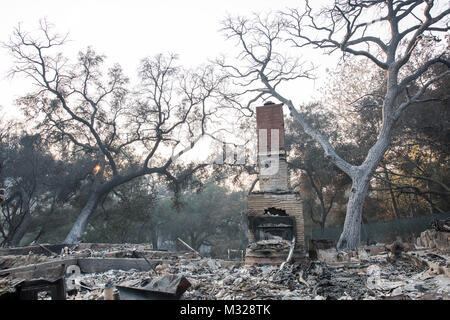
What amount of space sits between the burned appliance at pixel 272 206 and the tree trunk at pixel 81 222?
1157cm

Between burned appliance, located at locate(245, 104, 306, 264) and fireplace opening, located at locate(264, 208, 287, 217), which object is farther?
fireplace opening, located at locate(264, 208, 287, 217)

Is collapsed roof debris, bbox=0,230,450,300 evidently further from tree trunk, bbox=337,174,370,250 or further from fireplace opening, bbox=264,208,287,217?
tree trunk, bbox=337,174,370,250

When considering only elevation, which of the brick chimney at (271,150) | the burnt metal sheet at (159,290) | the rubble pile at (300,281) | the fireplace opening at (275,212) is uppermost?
the brick chimney at (271,150)

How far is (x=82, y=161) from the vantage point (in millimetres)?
21188

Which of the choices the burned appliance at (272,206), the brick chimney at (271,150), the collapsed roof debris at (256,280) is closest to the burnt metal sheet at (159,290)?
the collapsed roof debris at (256,280)

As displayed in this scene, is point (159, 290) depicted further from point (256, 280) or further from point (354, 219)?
point (354, 219)

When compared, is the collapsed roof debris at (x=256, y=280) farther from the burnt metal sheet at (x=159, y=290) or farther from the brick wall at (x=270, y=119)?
the brick wall at (x=270, y=119)

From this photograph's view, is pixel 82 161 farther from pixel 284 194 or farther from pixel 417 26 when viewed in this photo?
pixel 417 26

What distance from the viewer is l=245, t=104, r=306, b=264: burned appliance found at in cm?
786

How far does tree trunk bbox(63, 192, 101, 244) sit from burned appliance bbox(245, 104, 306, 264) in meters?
11.6

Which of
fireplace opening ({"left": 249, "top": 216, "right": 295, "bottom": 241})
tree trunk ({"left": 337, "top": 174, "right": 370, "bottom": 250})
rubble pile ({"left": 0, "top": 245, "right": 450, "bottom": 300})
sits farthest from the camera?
tree trunk ({"left": 337, "top": 174, "right": 370, "bottom": 250})

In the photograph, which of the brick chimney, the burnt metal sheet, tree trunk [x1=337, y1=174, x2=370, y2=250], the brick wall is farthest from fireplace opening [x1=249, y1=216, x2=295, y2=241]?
the burnt metal sheet

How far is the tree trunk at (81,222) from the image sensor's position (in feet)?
52.4
